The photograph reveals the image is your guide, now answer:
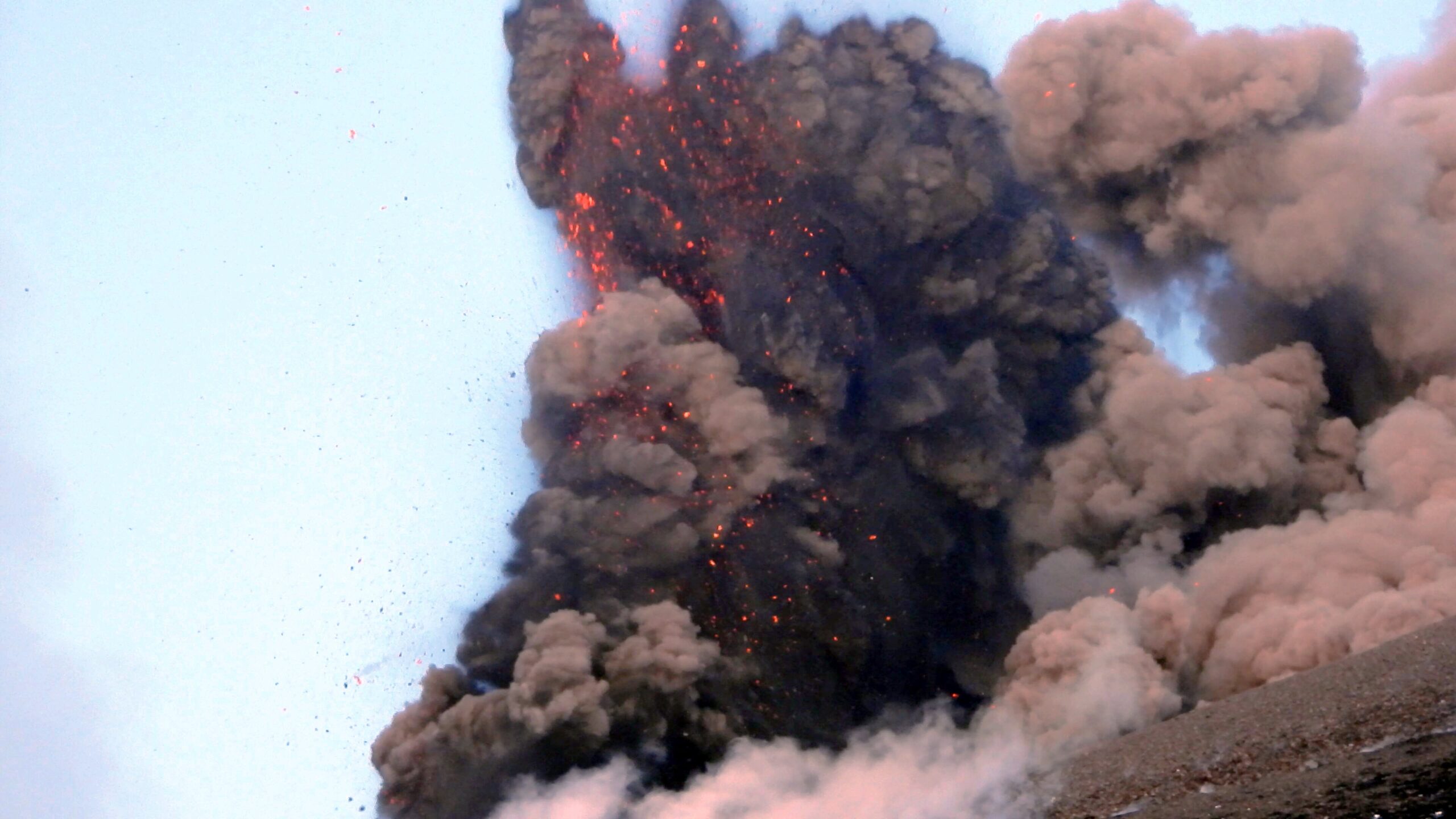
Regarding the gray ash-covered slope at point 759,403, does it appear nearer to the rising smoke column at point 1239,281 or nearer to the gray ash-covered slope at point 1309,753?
the rising smoke column at point 1239,281

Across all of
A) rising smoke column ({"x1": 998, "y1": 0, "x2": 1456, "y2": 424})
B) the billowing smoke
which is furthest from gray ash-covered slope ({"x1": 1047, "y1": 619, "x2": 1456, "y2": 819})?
rising smoke column ({"x1": 998, "y1": 0, "x2": 1456, "y2": 424})

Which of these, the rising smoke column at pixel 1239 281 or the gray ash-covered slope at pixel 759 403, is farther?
the rising smoke column at pixel 1239 281

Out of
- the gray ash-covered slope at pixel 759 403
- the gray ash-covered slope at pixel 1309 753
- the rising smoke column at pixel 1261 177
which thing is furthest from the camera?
the rising smoke column at pixel 1261 177

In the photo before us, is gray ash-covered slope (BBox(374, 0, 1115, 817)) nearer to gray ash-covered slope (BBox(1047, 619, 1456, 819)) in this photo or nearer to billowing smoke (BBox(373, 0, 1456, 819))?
billowing smoke (BBox(373, 0, 1456, 819))

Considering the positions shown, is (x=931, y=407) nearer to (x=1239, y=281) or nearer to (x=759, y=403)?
(x=759, y=403)

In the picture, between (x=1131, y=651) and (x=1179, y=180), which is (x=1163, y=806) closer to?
(x=1131, y=651)

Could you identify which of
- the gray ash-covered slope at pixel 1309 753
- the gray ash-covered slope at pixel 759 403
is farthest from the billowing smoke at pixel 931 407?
the gray ash-covered slope at pixel 1309 753

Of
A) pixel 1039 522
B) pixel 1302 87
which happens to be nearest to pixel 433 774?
pixel 1039 522
